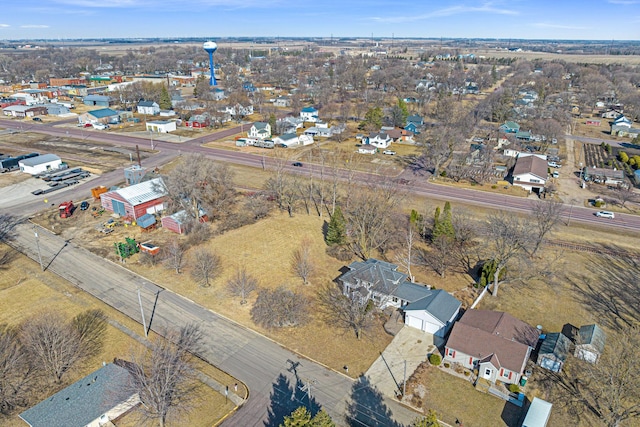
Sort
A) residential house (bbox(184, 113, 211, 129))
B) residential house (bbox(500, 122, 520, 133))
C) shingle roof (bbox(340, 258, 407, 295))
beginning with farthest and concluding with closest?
residential house (bbox(184, 113, 211, 129)) < residential house (bbox(500, 122, 520, 133)) < shingle roof (bbox(340, 258, 407, 295))

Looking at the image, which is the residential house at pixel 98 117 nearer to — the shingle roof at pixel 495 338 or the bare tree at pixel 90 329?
the bare tree at pixel 90 329

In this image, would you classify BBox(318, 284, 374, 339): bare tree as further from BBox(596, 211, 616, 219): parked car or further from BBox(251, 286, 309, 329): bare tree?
BBox(596, 211, 616, 219): parked car

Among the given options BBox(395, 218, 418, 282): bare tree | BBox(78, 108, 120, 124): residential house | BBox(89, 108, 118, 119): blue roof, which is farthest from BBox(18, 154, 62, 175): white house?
BBox(395, 218, 418, 282): bare tree

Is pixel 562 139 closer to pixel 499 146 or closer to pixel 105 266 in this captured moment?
pixel 499 146

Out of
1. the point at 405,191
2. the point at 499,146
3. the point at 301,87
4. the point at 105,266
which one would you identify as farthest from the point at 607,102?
the point at 105,266

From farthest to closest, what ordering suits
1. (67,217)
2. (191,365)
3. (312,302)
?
(67,217), (312,302), (191,365)
